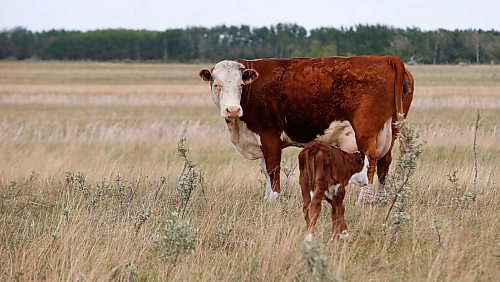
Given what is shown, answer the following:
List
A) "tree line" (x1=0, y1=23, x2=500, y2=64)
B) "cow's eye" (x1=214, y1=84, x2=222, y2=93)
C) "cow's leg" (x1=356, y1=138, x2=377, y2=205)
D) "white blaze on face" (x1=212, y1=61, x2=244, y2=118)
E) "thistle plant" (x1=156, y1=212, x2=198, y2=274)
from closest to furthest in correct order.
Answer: "thistle plant" (x1=156, y1=212, x2=198, y2=274) < "cow's leg" (x1=356, y1=138, x2=377, y2=205) < "white blaze on face" (x1=212, y1=61, x2=244, y2=118) < "cow's eye" (x1=214, y1=84, x2=222, y2=93) < "tree line" (x1=0, y1=23, x2=500, y2=64)

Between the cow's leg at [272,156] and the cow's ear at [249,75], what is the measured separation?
70 centimetres

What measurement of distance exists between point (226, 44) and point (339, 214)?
10279cm

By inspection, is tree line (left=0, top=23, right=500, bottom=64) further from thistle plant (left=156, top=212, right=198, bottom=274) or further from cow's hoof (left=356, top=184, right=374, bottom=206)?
thistle plant (left=156, top=212, right=198, bottom=274)

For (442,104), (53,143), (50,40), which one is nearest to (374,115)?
(53,143)

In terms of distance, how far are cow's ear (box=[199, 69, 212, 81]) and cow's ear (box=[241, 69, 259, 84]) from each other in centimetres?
45

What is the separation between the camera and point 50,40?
131375mm

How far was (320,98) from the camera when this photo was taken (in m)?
8.95

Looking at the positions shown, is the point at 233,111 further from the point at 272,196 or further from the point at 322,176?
the point at 322,176

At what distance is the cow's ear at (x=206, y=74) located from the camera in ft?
30.6

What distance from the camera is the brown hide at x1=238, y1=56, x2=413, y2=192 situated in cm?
875

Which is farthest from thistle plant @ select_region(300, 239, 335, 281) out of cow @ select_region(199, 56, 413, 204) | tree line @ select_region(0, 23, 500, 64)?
tree line @ select_region(0, 23, 500, 64)

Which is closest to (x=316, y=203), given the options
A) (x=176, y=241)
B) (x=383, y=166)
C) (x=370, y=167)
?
(x=176, y=241)

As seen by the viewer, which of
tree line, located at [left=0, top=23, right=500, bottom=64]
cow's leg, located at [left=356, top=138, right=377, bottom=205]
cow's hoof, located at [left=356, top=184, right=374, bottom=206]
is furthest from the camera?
tree line, located at [left=0, top=23, right=500, bottom=64]

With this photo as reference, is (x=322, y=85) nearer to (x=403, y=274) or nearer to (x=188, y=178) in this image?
(x=188, y=178)
